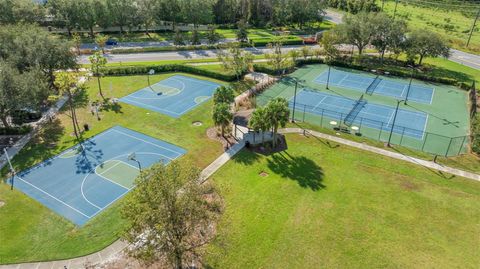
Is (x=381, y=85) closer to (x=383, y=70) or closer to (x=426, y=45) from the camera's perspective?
(x=383, y=70)

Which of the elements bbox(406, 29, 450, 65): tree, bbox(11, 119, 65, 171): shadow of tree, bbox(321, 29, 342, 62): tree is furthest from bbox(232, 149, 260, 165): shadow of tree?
bbox(406, 29, 450, 65): tree

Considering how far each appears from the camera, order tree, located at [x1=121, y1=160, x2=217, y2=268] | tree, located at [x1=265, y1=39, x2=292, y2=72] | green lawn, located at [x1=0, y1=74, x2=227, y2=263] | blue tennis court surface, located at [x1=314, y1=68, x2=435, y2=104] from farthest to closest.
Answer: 1. tree, located at [x1=265, y1=39, x2=292, y2=72]
2. blue tennis court surface, located at [x1=314, y1=68, x2=435, y2=104]
3. green lawn, located at [x1=0, y1=74, x2=227, y2=263]
4. tree, located at [x1=121, y1=160, x2=217, y2=268]

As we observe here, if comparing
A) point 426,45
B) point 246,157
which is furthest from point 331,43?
point 246,157

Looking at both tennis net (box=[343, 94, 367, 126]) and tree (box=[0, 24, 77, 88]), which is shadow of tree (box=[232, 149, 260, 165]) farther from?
tree (box=[0, 24, 77, 88])

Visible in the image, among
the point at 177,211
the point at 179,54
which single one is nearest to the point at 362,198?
the point at 177,211

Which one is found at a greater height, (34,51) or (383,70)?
(34,51)

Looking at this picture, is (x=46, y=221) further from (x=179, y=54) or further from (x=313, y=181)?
(x=179, y=54)
